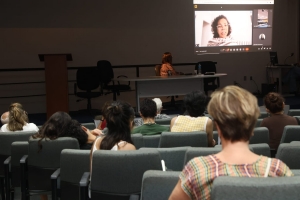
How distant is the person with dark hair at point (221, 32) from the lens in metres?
10.3

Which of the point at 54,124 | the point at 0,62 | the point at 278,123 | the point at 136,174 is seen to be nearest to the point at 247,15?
the point at 0,62

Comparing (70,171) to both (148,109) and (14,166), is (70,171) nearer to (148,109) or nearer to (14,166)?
(14,166)

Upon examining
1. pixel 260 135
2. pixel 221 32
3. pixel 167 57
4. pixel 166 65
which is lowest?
pixel 260 135

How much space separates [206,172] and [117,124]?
135 centimetres

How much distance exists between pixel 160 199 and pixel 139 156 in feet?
1.17

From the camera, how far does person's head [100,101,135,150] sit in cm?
271

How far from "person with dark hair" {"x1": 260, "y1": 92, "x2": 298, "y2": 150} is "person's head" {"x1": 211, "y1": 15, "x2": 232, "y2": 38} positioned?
21.3 ft

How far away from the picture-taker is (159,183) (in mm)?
2008

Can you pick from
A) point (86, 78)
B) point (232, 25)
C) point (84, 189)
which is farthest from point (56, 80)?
point (84, 189)

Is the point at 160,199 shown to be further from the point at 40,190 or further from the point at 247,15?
the point at 247,15

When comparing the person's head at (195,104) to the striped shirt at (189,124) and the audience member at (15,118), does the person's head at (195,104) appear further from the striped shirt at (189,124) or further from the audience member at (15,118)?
the audience member at (15,118)

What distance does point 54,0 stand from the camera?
386 inches

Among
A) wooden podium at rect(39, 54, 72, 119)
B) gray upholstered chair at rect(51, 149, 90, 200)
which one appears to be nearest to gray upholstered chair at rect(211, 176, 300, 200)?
gray upholstered chair at rect(51, 149, 90, 200)

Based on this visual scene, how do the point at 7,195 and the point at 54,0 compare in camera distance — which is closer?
the point at 7,195
